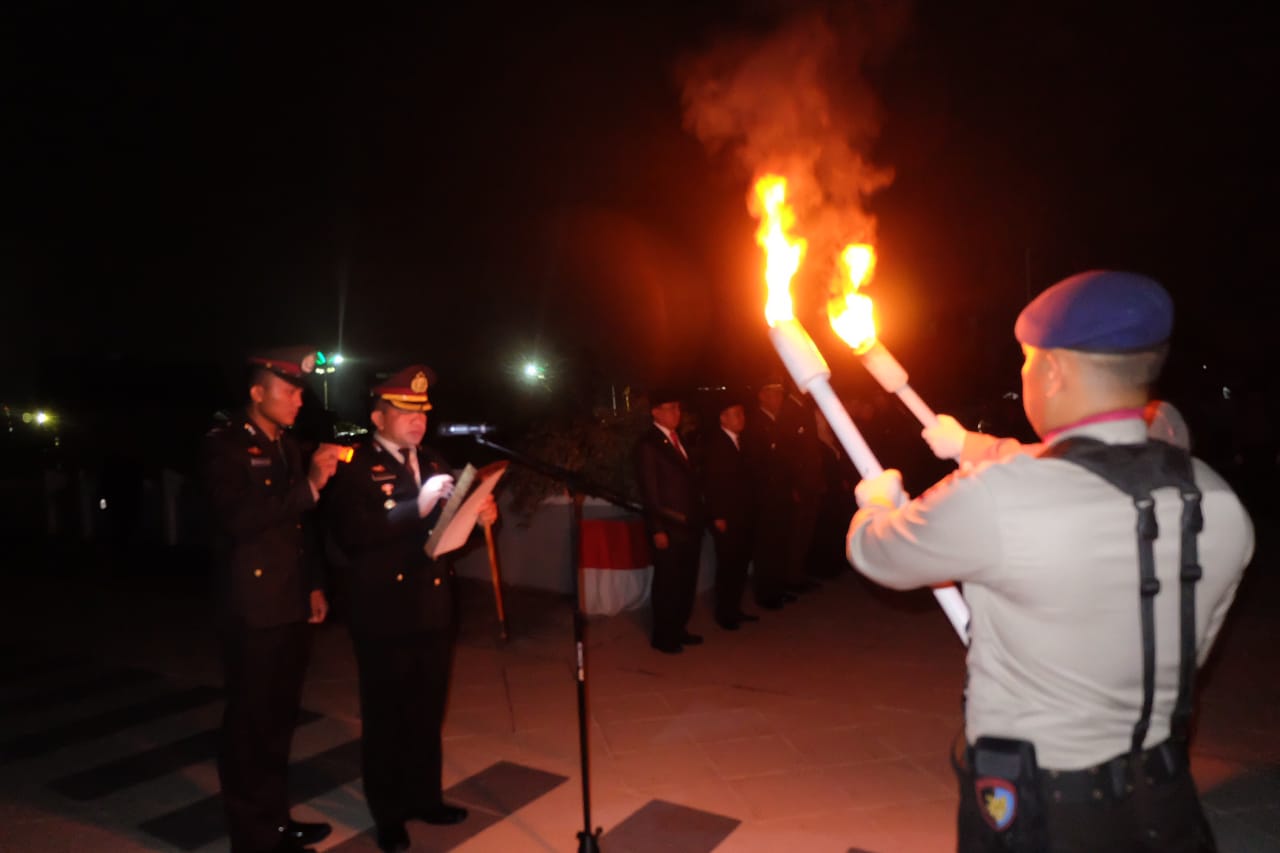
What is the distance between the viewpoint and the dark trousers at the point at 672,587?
7191 mm

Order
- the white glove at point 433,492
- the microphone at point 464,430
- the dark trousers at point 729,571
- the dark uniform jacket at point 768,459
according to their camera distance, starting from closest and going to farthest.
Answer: the microphone at point 464,430, the white glove at point 433,492, the dark trousers at point 729,571, the dark uniform jacket at point 768,459

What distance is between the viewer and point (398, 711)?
3.98 meters

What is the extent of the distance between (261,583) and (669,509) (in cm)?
394

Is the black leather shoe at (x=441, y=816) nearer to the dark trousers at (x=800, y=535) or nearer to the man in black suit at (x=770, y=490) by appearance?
the man in black suit at (x=770, y=490)

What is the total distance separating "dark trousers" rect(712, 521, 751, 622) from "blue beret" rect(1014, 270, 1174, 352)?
19.9 ft

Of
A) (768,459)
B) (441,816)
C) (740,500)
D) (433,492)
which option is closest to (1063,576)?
(433,492)

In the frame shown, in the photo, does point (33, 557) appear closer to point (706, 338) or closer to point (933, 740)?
point (706, 338)

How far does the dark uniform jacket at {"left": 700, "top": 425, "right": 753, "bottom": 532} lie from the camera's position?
7852mm

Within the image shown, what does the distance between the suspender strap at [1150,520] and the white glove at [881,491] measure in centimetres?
37

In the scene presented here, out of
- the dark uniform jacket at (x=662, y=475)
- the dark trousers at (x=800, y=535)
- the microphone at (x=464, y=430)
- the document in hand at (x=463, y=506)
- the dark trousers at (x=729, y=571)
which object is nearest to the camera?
the microphone at (x=464, y=430)

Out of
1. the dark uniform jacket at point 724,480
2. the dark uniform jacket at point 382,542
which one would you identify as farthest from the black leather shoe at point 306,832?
the dark uniform jacket at point 724,480

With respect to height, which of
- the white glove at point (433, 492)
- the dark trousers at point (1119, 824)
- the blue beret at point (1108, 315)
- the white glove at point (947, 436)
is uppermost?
the blue beret at point (1108, 315)

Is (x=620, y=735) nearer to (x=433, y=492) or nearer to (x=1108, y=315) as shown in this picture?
(x=433, y=492)

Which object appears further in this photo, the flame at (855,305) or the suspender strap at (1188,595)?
the flame at (855,305)
